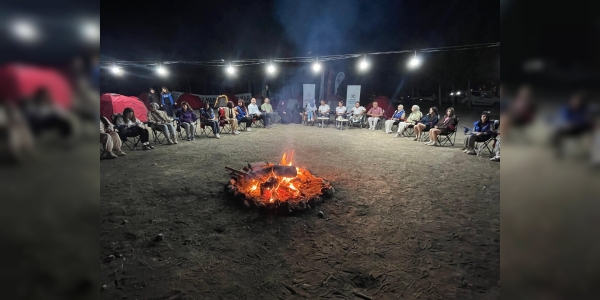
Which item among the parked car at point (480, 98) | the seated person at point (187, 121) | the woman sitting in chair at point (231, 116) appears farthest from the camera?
the parked car at point (480, 98)

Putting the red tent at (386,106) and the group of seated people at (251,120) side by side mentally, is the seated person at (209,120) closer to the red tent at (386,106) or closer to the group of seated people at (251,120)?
the group of seated people at (251,120)

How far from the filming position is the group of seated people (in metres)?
7.43

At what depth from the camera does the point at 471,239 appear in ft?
10.9

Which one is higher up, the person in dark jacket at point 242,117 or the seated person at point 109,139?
the person in dark jacket at point 242,117

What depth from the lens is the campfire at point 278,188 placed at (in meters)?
3.97

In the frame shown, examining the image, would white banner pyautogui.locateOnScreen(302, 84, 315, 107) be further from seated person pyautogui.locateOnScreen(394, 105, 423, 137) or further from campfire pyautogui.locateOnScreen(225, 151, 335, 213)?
campfire pyautogui.locateOnScreen(225, 151, 335, 213)

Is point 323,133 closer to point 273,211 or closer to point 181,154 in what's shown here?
point 181,154

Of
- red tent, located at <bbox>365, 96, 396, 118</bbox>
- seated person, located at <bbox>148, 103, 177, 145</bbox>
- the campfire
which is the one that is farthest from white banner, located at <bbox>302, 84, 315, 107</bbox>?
the campfire

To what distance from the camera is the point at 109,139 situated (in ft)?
22.6

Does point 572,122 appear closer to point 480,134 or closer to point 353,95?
point 480,134

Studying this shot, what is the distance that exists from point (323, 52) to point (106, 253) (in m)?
19.8

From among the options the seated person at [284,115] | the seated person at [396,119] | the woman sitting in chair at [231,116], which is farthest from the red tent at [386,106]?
the woman sitting in chair at [231,116]

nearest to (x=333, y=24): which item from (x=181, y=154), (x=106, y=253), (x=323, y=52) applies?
(x=323, y=52)

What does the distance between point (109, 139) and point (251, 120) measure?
19.8 feet
